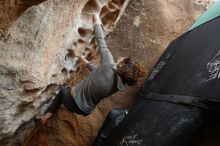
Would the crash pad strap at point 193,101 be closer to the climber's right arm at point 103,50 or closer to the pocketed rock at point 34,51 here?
the climber's right arm at point 103,50

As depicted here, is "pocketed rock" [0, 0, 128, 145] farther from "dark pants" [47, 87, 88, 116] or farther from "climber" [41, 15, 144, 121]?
"climber" [41, 15, 144, 121]

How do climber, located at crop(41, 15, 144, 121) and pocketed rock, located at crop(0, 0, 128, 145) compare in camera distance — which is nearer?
pocketed rock, located at crop(0, 0, 128, 145)

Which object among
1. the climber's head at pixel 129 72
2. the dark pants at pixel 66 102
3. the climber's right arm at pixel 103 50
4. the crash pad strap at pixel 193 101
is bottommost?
the dark pants at pixel 66 102

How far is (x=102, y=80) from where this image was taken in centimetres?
284

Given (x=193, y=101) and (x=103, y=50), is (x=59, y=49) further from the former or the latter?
(x=193, y=101)

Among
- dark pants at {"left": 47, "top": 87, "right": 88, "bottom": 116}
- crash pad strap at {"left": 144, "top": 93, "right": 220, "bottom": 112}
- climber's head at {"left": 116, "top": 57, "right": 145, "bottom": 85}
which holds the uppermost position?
climber's head at {"left": 116, "top": 57, "right": 145, "bottom": 85}

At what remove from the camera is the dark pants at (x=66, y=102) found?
3.05 m

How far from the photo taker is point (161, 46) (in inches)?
191

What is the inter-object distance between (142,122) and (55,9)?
1217 millimetres

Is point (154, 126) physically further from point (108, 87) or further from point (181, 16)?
point (181, 16)

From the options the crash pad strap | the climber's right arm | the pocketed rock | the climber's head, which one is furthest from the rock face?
the crash pad strap

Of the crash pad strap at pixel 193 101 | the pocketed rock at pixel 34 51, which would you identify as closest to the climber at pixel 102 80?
the pocketed rock at pixel 34 51

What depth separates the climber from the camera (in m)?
2.79

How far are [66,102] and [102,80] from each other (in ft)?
1.60
